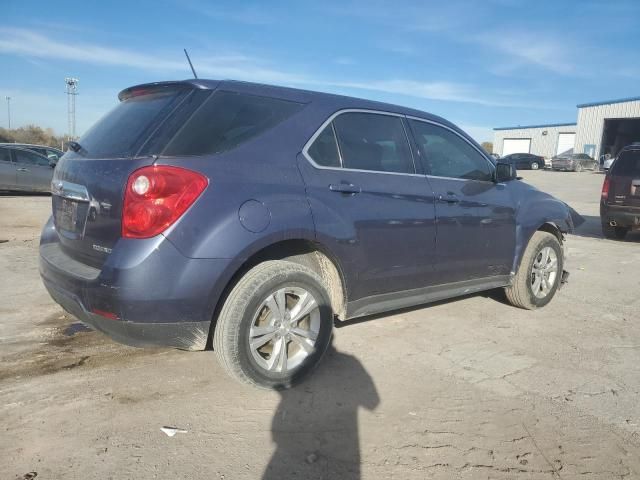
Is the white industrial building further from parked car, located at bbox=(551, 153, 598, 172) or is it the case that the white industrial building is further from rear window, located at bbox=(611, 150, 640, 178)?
rear window, located at bbox=(611, 150, 640, 178)

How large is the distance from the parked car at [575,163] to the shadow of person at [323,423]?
43415 mm

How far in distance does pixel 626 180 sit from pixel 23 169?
48.1ft

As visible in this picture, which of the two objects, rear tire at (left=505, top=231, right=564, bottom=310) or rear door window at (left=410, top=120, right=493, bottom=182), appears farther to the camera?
rear tire at (left=505, top=231, right=564, bottom=310)

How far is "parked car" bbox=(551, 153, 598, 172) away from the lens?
41375mm

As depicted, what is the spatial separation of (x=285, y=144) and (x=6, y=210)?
1058 cm

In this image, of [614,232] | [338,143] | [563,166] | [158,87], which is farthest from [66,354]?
[563,166]

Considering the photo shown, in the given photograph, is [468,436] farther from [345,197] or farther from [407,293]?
[345,197]

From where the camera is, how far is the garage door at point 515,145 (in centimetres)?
5683

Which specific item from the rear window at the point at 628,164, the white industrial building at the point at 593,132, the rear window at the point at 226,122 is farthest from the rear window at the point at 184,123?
the white industrial building at the point at 593,132

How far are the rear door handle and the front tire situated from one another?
54 cm

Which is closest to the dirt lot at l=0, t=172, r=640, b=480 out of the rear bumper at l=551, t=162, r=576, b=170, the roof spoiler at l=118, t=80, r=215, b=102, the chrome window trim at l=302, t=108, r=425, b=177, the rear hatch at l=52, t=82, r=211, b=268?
the rear hatch at l=52, t=82, r=211, b=268

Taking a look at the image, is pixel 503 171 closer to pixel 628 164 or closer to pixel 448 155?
pixel 448 155

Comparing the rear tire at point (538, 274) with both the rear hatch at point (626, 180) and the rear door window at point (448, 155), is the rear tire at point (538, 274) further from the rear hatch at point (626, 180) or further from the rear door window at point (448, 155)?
the rear hatch at point (626, 180)

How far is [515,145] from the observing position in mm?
58188
